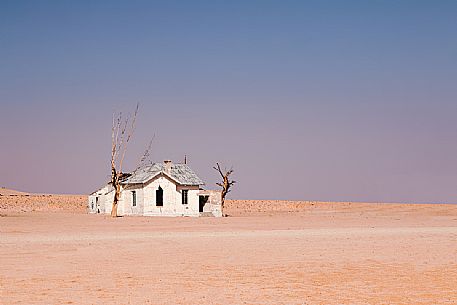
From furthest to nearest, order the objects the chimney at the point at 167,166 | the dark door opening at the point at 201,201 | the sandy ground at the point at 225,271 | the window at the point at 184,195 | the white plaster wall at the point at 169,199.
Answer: the dark door opening at the point at 201,201 < the chimney at the point at 167,166 < the window at the point at 184,195 < the white plaster wall at the point at 169,199 < the sandy ground at the point at 225,271

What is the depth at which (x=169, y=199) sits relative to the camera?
47094 mm

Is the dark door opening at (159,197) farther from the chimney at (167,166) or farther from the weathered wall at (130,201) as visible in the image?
the chimney at (167,166)

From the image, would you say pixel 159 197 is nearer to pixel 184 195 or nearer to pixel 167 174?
pixel 167 174

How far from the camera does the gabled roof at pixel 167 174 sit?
47.0 meters

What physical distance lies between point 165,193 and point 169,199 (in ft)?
1.69

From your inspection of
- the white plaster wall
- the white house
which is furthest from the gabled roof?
the white plaster wall

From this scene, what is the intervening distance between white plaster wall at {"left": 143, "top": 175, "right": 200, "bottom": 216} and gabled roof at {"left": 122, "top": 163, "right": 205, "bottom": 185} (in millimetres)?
362

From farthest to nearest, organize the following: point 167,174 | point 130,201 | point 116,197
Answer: point 130,201 → point 167,174 → point 116,197

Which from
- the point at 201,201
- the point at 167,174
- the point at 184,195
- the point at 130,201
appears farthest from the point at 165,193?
the point at 201,201

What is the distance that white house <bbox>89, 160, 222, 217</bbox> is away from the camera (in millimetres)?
46594

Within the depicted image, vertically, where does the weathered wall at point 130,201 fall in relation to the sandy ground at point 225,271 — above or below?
above

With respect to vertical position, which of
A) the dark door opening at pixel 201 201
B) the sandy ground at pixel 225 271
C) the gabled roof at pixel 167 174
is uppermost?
the gabled roof at pixel 167 174

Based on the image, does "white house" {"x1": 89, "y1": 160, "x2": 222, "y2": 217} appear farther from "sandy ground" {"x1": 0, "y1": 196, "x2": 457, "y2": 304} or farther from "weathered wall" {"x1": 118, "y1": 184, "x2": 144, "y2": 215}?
"sandy ground" {"x1": 0, "y1": 196, "x2": 457, "y2": 304}

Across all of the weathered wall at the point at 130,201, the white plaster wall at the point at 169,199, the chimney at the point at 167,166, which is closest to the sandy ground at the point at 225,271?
the white plaster wall at the point at 169,199
